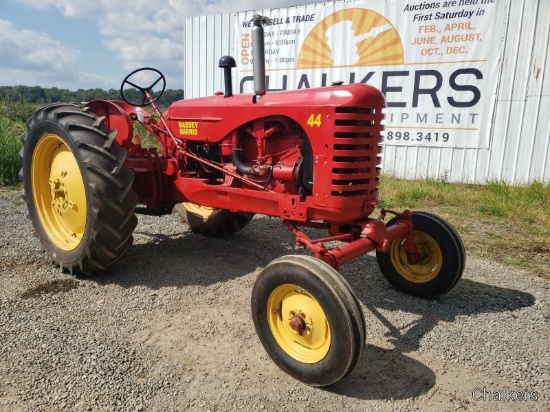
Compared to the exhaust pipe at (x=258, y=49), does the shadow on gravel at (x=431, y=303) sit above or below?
below

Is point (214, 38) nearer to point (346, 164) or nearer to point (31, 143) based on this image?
point (31, 143)

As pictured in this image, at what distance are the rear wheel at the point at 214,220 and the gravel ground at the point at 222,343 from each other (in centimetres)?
68

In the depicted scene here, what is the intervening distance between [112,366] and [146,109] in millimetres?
3035

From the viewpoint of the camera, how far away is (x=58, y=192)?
4.06 m

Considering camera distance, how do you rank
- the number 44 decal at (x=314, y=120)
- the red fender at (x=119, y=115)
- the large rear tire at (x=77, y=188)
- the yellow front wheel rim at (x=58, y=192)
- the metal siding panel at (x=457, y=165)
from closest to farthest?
the number 44 decal at (x=314, y=120), the large rear tire at (x=77, y=188), the yellow front wheel rim at (x=58, y=192), the red fender at (x=119, y=115), the metal siding panel at (x=457, y=165)

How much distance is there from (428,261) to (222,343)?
1.80 meters

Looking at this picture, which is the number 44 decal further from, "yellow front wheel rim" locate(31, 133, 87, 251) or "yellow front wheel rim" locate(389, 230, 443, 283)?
"yellow front wheel rim" locate(31, 133, 87, 251)

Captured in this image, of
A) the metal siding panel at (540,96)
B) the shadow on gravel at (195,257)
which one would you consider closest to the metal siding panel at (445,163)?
the metal siding panel at (540,96)

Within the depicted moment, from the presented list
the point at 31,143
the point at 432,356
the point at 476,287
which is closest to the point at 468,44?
the point at 476,287

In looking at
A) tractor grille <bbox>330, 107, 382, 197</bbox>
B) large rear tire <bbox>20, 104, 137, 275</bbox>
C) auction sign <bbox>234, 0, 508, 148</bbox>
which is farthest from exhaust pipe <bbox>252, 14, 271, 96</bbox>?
auction sign <bbox>234, 0, 508, 148</bbox>

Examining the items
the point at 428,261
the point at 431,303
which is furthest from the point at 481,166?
the point at 431,303

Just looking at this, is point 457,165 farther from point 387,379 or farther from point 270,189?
point 387,379

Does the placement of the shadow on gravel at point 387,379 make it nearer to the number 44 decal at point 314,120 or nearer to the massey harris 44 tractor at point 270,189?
the massey harris 44 tractor at point 270,189

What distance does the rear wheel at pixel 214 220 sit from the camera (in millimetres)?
5023
